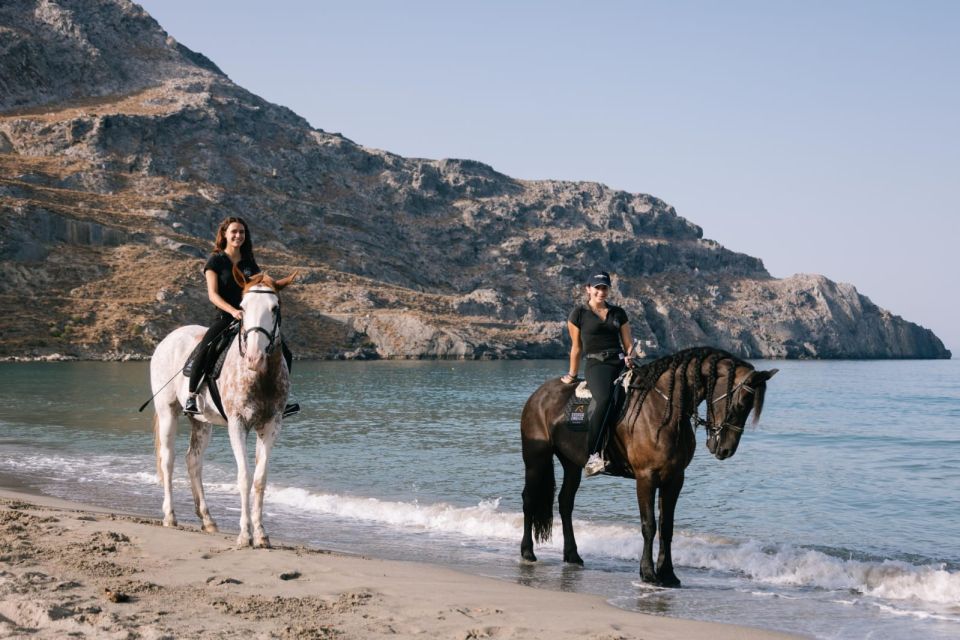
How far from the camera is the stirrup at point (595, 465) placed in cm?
1059

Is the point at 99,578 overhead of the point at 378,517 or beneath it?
overhead

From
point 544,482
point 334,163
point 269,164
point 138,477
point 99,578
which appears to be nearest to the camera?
point 99,578

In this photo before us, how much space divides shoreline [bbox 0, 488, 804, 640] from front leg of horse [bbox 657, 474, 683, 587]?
127 centimetres

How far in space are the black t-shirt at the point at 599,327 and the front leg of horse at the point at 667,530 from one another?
6.04 ft

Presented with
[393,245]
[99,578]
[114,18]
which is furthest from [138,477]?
[114,18]

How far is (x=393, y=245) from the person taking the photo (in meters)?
171

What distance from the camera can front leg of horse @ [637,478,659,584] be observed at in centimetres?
1016

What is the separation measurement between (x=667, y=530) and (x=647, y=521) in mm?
265

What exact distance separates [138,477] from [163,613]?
13.2 metres

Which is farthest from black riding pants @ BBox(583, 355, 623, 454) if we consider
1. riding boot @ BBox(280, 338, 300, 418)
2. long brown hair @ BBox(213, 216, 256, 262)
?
long brown hair @ BBox(213, 216, 256, 262)

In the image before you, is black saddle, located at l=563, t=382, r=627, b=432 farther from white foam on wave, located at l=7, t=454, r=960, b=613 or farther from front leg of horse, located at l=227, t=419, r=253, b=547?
front leg of horse, located at l=227, t=419, r=253, b=547

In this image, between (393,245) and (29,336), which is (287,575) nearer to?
(29,336)

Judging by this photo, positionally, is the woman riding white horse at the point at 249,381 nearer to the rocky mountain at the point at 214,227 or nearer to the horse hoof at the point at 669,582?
the horse hoof at the point at 669,582

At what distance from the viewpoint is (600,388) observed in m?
10.6
